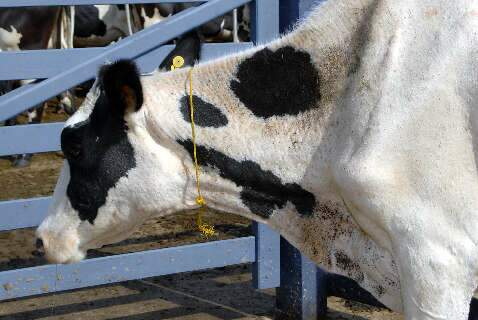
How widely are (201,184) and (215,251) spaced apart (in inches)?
58.3

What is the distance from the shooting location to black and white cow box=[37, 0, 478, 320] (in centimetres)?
303

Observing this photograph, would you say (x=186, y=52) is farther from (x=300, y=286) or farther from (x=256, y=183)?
(x=300, y=286)

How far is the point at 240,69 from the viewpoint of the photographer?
11.2 ft

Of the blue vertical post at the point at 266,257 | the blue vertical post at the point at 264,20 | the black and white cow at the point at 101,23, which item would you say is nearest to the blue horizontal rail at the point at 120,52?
the blue vertical post at the point at 264,20

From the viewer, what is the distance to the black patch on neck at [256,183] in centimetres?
339

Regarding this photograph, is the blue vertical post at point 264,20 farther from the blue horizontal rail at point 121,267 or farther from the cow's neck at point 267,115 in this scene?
the cow's neck at point 267,115

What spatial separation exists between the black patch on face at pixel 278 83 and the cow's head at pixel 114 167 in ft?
1.17

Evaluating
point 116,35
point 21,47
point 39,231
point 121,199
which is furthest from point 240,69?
point 116,35

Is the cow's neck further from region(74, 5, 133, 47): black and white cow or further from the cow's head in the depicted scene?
region(74, 5, 133, 47): black and white cow

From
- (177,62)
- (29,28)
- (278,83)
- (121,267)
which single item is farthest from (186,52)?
(29,28)

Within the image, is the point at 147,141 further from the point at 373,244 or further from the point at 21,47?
the point at 21,47

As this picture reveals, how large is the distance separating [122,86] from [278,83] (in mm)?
550

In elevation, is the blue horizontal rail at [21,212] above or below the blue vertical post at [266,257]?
above

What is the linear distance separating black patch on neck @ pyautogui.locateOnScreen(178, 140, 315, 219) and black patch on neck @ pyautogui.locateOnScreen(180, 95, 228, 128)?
3.4 inches
